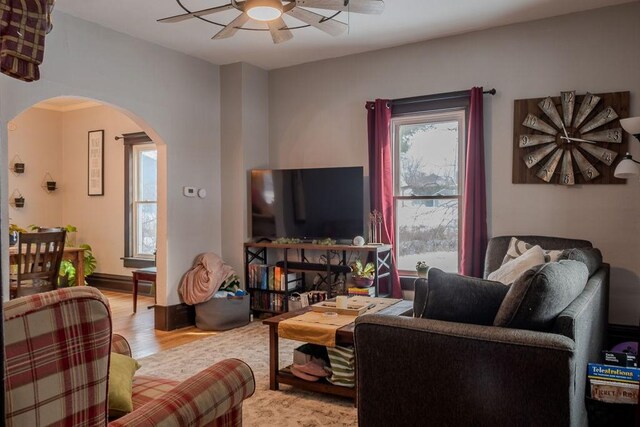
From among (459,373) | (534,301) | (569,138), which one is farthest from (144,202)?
(534,301)

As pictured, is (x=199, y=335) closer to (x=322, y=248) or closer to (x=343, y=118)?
(x=322, y=248)

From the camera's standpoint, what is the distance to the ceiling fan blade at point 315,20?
3.01 metres

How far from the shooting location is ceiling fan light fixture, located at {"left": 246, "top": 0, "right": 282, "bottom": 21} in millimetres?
2717

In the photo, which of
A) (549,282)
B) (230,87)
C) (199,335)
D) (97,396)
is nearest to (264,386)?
(199,335)

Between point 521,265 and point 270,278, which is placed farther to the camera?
point 270,278

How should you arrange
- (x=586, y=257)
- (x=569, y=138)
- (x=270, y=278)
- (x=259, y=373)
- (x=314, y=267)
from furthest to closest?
(x=270, y=278) → (x=314, y=267) → (x=569, y=138) → (x=259, y=373) → (x=586, y=257)

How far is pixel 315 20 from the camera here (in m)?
3.11

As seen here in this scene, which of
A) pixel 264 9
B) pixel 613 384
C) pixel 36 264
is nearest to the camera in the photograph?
pixel 613 384

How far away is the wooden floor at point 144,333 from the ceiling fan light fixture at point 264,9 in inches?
109

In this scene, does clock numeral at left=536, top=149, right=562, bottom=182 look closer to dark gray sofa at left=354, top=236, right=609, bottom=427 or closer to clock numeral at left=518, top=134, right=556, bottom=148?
clock numeral at left=518, top=134, right=556, bottom=148

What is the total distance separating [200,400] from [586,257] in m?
2.57

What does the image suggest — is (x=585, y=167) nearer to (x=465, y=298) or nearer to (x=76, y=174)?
(x=465, y=298)

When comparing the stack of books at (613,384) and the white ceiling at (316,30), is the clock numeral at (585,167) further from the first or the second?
the stack of books at (613,384)

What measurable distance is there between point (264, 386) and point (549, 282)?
213 centimetres
